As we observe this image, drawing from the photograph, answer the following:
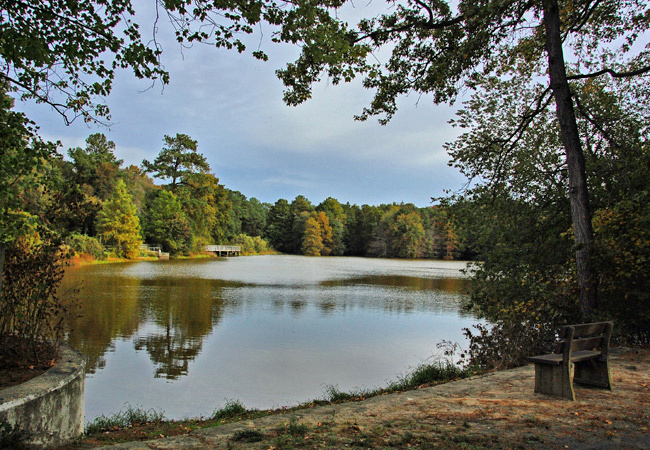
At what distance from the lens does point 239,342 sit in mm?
9391

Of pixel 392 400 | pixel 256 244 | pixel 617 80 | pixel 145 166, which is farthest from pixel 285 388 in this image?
A: pixel 256 244

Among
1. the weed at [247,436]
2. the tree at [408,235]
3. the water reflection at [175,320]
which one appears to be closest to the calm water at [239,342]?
the water reflection at [175,320]

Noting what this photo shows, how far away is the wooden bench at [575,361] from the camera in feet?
12.9

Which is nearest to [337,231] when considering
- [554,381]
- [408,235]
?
[408,235]

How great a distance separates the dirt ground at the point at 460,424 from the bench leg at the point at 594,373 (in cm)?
8

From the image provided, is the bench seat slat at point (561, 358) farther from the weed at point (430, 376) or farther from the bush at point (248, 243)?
the bush at point (248, 243)

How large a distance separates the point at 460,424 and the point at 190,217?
48248 millimetres

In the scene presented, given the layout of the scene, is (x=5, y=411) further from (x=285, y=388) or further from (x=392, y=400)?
(x=285, y=388)

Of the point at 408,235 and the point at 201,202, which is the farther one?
the point at 408,235

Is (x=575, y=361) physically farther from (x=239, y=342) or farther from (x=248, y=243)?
(x=248, y=243)

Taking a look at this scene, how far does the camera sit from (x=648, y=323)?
21.0 feet

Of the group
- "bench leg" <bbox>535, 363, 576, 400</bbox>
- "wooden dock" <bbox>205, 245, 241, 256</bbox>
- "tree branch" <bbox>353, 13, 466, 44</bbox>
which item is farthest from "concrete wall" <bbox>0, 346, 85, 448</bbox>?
"wooden dock" <bbox>205, 245, 241, 256</bbox>

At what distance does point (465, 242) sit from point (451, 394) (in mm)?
5703

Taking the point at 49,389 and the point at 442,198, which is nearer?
the point at 49,389
